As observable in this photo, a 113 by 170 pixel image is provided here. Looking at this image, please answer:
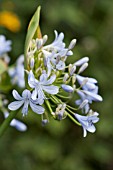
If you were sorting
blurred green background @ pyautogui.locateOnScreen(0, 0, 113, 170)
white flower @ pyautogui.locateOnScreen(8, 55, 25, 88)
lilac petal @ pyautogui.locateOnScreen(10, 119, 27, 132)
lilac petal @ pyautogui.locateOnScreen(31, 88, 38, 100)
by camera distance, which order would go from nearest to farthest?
lilac petal @ pyautogui.locateOnScreen(31, 88, 38, 100), lilac petal @ pyautogui.locateOnScreen(10, 119, 27, 132), white flower @ pyautogui.locateOnScreen(8, 55, 25, 88), blurred green background @ pyautogui.locateOnScreen(0, 0, 113, 170)

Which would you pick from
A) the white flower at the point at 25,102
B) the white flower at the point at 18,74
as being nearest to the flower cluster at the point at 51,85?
Answer: the white flower at the point at 25,102

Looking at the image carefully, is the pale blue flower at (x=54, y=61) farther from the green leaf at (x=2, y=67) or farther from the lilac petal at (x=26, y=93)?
the green leaf at (x=2, y=67)

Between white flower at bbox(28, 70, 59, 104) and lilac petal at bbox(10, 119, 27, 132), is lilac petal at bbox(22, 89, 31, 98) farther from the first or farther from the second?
lilac petal at bbox(10, 119, 27, 132)

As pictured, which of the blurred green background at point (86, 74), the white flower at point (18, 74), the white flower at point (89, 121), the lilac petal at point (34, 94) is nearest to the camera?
the lilac petal at point (34, 94)

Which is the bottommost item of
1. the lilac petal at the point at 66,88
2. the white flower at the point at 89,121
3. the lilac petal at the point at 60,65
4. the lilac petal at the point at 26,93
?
the white flower at the point at 89,121

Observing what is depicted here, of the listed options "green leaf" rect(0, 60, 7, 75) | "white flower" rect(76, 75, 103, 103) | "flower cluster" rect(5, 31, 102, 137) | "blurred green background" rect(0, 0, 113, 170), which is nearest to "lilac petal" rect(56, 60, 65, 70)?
"flower cluster" rect(5, 31, 102, 137)

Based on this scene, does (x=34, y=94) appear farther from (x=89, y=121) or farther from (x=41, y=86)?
(x=89, y=121)

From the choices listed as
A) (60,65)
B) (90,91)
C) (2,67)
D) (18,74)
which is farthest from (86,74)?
(60,65)

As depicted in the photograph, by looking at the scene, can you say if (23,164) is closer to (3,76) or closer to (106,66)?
(106,66)
